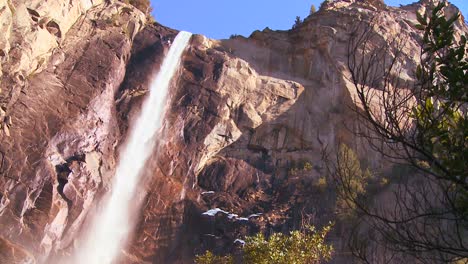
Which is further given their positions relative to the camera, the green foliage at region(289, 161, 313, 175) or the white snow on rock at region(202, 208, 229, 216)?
the green foliage at region(289, 161, 313, 175)

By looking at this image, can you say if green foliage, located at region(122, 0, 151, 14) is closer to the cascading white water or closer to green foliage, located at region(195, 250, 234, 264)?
the cascading white water

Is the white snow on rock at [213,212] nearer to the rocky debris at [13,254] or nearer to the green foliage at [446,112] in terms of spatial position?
the rocky debris at [13,254]

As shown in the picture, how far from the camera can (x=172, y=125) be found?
25.8 metres

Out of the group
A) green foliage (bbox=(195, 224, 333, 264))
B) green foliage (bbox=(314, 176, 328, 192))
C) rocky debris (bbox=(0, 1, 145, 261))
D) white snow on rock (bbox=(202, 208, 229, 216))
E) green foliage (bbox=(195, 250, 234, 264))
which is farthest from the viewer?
green foliage (bbox=(314, 176, 328, 192))

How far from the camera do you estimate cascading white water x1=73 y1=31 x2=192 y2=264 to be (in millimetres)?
21828

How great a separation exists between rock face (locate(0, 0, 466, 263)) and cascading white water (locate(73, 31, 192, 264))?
46cm

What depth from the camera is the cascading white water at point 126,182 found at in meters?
21.8

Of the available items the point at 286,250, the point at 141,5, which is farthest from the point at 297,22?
the point at 286,250

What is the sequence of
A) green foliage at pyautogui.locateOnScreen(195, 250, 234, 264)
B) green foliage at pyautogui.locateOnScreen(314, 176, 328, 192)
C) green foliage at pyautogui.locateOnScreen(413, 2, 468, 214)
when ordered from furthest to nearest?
green foliage at pyautogui.locateOnScreen(314, 176, 328, 192) → green foliage at pyautogui.locateOnScreen(195, 250, 234, 264) → green foliage at pyautogui.locateOnScreen(413, 2, 468, 214)

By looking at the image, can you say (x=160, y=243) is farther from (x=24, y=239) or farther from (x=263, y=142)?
(x=263, y=142)

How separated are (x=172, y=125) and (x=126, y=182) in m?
3.75

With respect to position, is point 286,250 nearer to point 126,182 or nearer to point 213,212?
point 213,212

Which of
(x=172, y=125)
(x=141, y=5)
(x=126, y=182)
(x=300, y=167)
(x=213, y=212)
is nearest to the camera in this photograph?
(x=213, y=212)

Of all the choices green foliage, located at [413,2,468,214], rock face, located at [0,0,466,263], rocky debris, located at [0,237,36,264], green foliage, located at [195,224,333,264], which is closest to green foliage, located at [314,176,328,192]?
rock face, located at [0,0,466,263]
